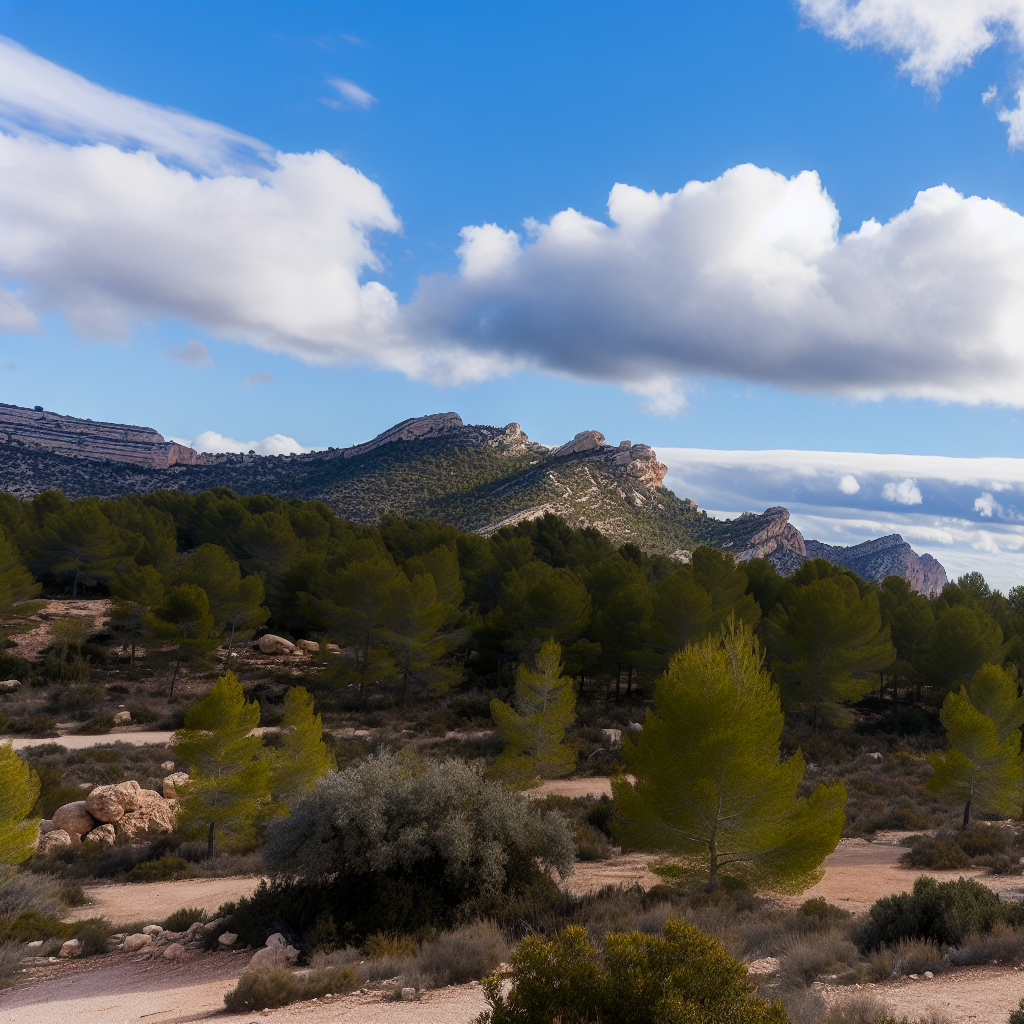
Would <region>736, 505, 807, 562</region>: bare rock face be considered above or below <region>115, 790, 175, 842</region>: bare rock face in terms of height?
above

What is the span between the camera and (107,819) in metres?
18.4

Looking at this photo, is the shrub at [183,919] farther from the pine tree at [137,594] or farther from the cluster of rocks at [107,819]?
the pine tree at [137,594]

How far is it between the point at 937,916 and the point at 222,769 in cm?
1537

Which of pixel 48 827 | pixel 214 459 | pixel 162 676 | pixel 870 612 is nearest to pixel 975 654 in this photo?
pixel 870 612

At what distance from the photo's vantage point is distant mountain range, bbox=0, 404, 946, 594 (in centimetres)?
8262

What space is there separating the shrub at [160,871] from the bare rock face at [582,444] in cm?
9344

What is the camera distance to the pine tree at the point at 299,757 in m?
18.0

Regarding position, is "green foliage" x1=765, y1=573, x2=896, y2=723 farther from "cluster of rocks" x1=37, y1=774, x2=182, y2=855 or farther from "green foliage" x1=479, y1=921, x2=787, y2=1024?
"green foliage" x1=479, y1=921, x2=787, y2=1024

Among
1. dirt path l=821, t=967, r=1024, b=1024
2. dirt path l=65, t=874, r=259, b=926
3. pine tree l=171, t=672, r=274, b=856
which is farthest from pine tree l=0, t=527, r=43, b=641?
dirt path l=821, t=967, r=1024, b=1024

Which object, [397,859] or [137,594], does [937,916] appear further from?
[137,594]

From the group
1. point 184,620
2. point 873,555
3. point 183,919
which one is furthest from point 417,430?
point 183,919

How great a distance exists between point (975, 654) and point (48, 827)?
35.1 meters

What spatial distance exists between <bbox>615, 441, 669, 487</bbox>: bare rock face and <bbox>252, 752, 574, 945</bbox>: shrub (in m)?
86.1

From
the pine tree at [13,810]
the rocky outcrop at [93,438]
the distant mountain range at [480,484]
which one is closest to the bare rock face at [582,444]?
the distant mountain range at [480,484]
